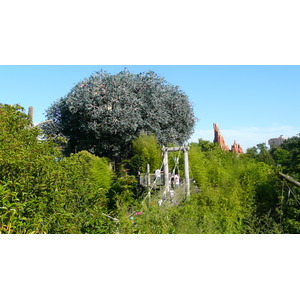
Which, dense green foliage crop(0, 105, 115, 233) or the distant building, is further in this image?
the distant building

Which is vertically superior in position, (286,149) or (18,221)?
(286,149)

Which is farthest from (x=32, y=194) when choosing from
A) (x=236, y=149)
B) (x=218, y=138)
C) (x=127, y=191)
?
(x=236, y=149)

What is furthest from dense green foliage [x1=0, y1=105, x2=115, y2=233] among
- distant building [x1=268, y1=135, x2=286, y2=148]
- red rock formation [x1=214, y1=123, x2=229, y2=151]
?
distant building [x1=268, y1=135, x2=286, y2=148]

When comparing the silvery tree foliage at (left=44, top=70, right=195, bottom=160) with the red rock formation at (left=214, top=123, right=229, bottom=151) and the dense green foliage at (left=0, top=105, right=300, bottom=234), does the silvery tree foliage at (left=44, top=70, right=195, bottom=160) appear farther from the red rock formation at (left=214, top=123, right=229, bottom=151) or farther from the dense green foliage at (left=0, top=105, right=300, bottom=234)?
the red rock formation at (left=214, top=123, right=229, bottom=151)

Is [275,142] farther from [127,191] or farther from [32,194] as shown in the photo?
Answer: [32,194]

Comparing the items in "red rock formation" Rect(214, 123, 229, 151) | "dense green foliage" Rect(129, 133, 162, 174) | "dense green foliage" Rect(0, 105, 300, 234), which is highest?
"red rock formation" Rect(214, 123, 229, 151)

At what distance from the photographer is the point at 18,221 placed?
2.51 metres

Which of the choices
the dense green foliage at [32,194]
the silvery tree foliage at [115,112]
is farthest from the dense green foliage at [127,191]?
the silvery tree foliage at [115,112]

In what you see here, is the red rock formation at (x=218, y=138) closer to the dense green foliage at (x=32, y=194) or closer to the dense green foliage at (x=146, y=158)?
the dense green foliage at (x=146, y=158)

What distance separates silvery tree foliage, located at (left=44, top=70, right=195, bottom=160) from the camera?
820 centimetres
